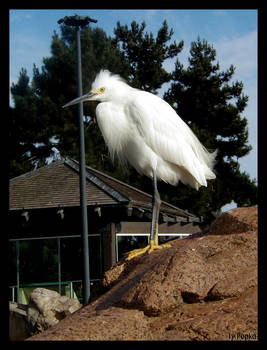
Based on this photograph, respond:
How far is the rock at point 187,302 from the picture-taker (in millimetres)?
3588

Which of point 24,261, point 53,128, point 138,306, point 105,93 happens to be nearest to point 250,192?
point 53,128

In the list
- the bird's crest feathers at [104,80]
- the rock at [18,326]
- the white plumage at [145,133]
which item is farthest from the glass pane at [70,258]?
the bird's crest feathers at [104,80]

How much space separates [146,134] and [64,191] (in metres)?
7.77

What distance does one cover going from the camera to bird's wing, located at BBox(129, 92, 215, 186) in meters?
6.06

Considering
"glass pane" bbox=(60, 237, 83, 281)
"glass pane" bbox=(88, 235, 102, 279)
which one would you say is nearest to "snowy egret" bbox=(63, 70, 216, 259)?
"glass pane" bbox=(88, 235, 102, 279)

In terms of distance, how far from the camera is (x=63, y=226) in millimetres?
13430

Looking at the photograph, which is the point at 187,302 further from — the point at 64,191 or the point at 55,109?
the point at 55,109

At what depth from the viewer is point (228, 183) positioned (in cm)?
2197

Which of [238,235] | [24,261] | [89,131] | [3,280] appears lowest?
[24,261]

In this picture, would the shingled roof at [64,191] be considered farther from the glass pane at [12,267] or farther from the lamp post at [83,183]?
the lamp post at [83,183]

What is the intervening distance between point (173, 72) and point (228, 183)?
6.14 m

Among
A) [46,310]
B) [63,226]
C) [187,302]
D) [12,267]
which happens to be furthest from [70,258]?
[187,302]

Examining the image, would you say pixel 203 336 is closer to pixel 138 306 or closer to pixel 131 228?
pixel 138 306

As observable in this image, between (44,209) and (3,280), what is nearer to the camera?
(3,280)
